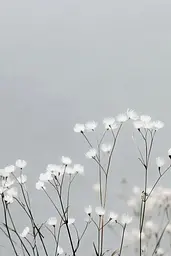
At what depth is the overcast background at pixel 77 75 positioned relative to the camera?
1.35 metres

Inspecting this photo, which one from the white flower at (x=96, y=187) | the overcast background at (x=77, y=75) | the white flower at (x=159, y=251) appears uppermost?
the overcast background at (x=77, y=75)

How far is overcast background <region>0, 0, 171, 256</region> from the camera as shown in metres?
1.35

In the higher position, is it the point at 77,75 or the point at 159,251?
the point at 77,75

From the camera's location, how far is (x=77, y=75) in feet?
4.48

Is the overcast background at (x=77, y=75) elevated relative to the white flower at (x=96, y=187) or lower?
elevated

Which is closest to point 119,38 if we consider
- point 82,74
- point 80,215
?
point 82,74

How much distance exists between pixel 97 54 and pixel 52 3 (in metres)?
0.21

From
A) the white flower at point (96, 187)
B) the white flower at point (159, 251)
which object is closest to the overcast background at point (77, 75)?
Answer: the white flower at point (96, 187)

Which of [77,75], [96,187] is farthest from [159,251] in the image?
[77,75]

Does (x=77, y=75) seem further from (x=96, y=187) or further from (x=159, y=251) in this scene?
(x=159, y=251)

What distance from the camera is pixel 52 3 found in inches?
54.0

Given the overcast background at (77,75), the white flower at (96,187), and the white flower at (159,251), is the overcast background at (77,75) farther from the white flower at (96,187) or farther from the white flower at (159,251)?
the white flower at (159,251)

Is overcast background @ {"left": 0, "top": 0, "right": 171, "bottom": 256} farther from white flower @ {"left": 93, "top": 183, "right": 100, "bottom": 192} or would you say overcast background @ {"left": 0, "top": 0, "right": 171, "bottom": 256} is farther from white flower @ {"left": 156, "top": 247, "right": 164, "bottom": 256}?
white flower @ {"left": 156, "top": 247, "right": 164, "bottom": 256}

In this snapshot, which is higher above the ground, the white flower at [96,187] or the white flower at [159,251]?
the white flower at [96,187]
